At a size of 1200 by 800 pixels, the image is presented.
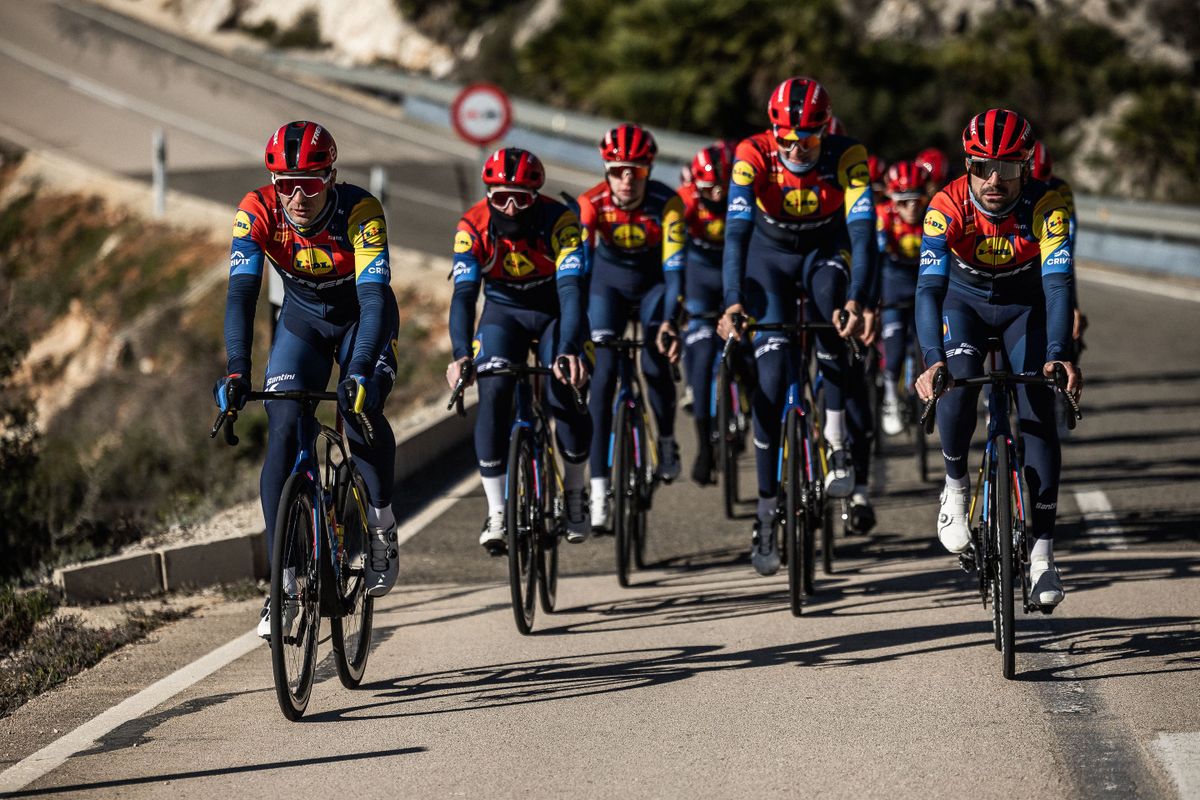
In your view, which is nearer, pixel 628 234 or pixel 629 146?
pixel 629 146

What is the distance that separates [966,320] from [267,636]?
331 centimetres

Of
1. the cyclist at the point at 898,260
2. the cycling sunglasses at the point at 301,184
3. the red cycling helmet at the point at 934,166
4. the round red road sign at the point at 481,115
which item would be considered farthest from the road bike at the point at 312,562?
the round red road sign at the point at 481,115

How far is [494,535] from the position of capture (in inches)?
318

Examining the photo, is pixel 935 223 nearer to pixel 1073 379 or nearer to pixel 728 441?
pixel 1073 379

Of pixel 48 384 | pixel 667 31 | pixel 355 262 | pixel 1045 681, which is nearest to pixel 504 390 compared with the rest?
pixel 355 262

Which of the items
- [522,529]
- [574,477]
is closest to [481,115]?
[574,477]

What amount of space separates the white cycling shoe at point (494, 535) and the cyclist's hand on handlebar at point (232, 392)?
1853mm

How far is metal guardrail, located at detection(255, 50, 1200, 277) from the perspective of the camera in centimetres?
2302

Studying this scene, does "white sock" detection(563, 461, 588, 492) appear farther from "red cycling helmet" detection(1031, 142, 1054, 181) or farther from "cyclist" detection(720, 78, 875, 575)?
"red cycling helmet" detection(1031, 142, 1054, 181)

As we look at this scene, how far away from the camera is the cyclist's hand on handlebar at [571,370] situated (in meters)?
8.05

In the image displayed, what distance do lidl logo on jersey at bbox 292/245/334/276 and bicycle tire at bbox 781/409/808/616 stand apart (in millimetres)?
2495

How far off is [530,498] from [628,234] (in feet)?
8.79

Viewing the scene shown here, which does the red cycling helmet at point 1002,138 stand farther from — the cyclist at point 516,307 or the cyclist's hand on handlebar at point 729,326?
the cyclist at point 516,307

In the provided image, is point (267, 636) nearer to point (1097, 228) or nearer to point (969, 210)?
point (969, 210)
